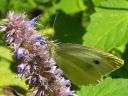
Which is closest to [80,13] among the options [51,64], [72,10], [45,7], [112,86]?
[72,10]

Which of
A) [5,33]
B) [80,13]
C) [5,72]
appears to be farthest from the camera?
[80,13]

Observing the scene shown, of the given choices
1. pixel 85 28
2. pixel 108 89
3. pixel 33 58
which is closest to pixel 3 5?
pixel 85 28

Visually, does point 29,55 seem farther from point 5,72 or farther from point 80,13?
point 80,13

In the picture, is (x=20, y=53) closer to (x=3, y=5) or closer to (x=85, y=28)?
(x=85, y=28)

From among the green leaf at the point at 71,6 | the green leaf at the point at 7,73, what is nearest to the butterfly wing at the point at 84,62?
the green leaf at the point at 7,73

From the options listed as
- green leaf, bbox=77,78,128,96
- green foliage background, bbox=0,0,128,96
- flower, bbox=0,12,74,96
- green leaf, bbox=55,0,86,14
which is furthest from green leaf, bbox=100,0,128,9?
green leaf, bbox=55,0,86,14
